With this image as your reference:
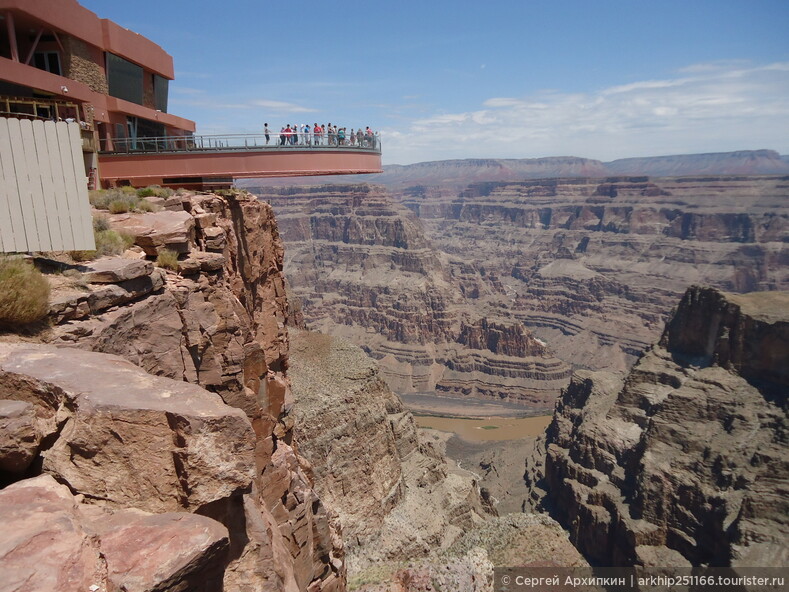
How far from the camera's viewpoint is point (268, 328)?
19.9m

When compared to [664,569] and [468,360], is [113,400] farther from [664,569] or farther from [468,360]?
[468,360]

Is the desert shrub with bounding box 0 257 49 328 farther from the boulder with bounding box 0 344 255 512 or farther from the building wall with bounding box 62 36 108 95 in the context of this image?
the building wall with bounding box 62 36 108 95

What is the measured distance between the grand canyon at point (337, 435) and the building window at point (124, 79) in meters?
6.45

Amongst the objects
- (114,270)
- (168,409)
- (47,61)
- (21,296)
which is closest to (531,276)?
(47,61)

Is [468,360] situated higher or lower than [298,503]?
lower

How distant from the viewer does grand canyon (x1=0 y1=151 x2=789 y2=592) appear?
16.2 ft

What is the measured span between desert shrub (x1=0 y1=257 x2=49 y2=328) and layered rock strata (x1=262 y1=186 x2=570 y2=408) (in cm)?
8885

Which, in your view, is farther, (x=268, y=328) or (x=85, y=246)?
(x=268, y=328)

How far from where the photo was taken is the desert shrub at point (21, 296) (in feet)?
22.0

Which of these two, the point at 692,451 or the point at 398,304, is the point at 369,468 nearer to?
the point at 692,451

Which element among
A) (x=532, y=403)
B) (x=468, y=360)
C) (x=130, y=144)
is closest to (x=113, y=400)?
(x=130, y=144)

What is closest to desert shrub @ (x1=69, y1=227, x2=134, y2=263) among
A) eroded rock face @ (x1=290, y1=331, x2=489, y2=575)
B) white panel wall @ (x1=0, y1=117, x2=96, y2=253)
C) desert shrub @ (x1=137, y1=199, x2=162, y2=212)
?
white panel wall @ (x1=0, y1=117, x2=96, y2=253)

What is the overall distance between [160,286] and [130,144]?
1261cm

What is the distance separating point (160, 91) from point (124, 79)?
131 inches
